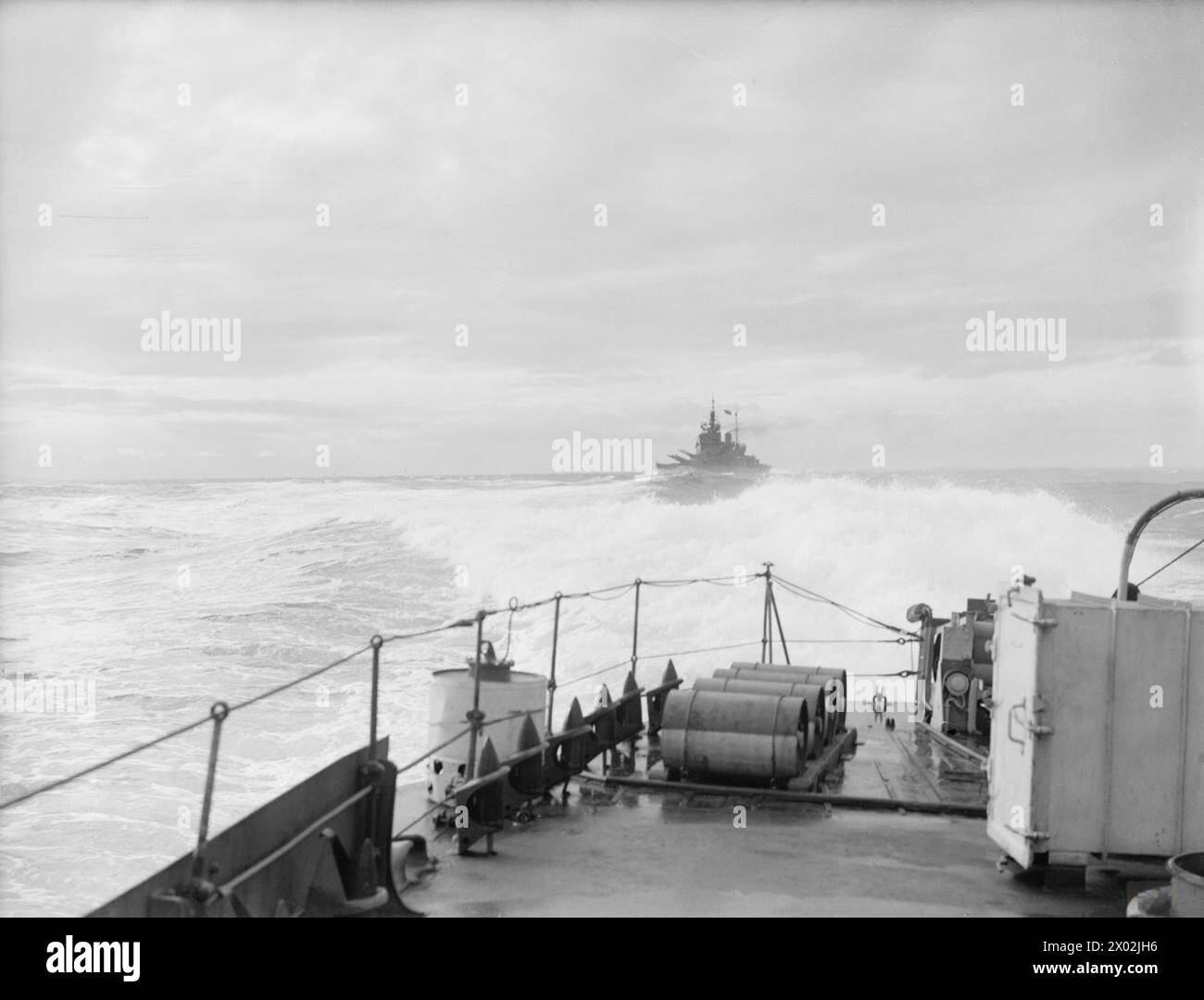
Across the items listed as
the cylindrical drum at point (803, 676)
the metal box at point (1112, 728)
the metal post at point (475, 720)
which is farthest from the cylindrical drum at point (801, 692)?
the metal box at point (1112, 728)

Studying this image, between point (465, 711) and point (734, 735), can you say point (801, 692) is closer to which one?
point (734, 735)

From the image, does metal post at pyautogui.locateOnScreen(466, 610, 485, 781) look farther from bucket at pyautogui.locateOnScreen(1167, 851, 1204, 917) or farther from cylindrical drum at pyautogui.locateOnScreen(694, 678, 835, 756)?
bucket at pyautogui.locateOnScreen(1167, 851, 1204, 917)

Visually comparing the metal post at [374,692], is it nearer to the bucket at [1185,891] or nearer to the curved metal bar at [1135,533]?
the bucket at [1185,891]

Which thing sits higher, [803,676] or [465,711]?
[465,711]

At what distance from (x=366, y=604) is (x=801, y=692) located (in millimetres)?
25313

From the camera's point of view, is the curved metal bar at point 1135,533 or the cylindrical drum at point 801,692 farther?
the cylindrical drum at point 801,692

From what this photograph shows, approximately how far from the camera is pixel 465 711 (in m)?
6.55

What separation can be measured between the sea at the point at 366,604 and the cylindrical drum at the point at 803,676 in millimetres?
1272

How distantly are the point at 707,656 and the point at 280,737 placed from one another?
31.1ft

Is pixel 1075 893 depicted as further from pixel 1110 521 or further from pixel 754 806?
pixel 1110 521

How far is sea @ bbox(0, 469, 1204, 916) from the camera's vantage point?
1603cm

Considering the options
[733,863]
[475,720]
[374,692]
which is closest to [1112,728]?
[733,863]

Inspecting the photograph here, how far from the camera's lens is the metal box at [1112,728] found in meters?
5.05
